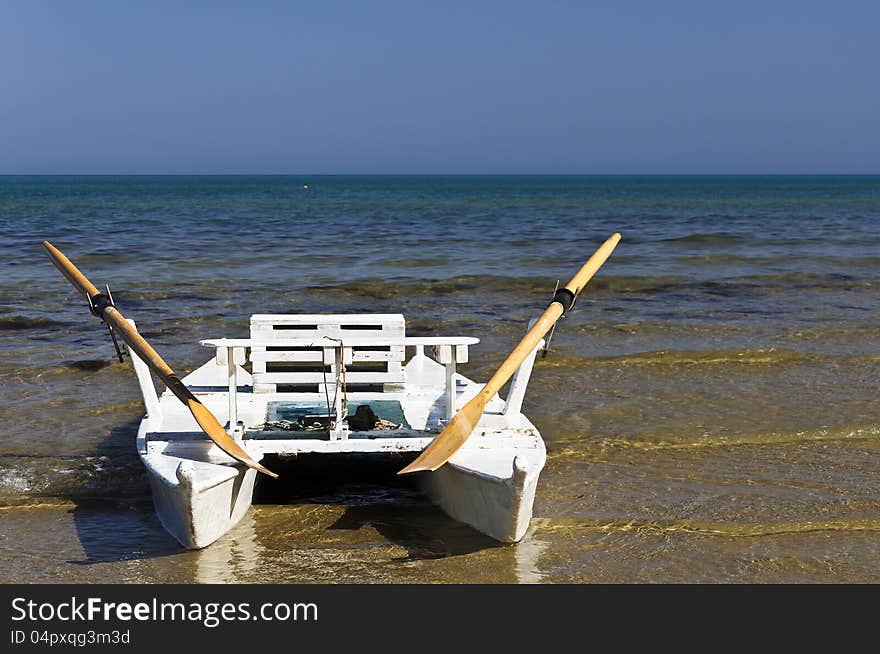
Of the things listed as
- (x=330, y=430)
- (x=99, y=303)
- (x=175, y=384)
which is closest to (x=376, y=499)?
(x=330, y=430)

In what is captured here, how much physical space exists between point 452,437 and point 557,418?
3.95 m

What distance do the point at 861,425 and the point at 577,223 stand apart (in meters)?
34.5

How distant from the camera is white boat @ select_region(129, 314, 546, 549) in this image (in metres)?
6.99

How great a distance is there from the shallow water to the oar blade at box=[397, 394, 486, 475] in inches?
25.7

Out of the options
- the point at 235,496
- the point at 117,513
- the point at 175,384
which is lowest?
the point at 117,513

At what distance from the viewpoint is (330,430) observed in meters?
7.60

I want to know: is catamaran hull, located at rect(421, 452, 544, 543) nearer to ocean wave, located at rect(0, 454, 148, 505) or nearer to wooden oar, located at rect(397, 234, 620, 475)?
wooden oar, located at rect(397, 234, 620, 475)

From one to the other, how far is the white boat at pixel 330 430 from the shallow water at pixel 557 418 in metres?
0.27

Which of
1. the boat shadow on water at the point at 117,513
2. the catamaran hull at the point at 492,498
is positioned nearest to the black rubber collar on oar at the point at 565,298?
the catamaran hull at the point at 492,498

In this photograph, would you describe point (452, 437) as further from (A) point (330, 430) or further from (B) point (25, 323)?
(B) point (25, 323)

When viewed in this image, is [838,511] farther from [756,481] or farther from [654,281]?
[654,281]

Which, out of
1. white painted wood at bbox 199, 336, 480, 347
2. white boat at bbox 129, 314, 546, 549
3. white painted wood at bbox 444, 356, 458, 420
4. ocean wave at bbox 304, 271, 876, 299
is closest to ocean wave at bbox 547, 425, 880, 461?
white boat at bbox 129, 314, 546, 549

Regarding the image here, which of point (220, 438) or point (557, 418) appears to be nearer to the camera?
point (220, 438)

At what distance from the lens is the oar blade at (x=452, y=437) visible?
277 inches
